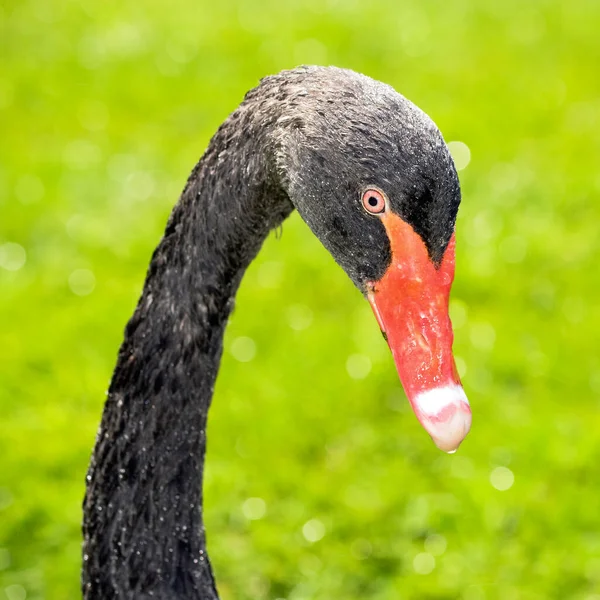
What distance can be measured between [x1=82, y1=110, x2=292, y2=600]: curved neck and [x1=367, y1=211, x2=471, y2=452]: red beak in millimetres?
291

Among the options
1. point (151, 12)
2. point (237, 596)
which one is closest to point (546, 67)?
point (151, 12)

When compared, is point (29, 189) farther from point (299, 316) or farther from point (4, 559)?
point (4, 559)

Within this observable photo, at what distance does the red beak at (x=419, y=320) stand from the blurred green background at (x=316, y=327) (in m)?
1.58

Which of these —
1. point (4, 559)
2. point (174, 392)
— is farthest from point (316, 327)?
point (174, 392)

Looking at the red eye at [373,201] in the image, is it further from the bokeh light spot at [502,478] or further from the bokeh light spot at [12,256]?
the bokeh light spot at [12,256]

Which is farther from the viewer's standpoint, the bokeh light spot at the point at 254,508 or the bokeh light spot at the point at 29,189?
the bokeh light spot at the point at 29,189

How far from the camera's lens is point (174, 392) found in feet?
6.08

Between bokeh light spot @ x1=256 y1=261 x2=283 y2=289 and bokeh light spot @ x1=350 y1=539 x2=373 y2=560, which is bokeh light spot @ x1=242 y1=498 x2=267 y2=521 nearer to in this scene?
bokeh light spot @ x1=350 y1=539 x2=373 y2=560

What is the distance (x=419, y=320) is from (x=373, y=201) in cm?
21

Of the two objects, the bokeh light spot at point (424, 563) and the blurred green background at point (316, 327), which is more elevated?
the blurred green background at point (316, 327)

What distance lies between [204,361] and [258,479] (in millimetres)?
1565

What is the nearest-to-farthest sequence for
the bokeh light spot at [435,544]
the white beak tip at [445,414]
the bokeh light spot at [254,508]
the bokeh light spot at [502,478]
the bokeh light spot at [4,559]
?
the white beak tip at [445,414], the bokeh light spot at [4,559], the bokeh light spot at [435,544], the bokeh light spot at [254,508], the bokeh light spot at [502,478]

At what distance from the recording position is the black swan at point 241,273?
1.44m

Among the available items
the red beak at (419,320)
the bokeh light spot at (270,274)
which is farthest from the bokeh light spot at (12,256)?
the red beak at (419,320)
